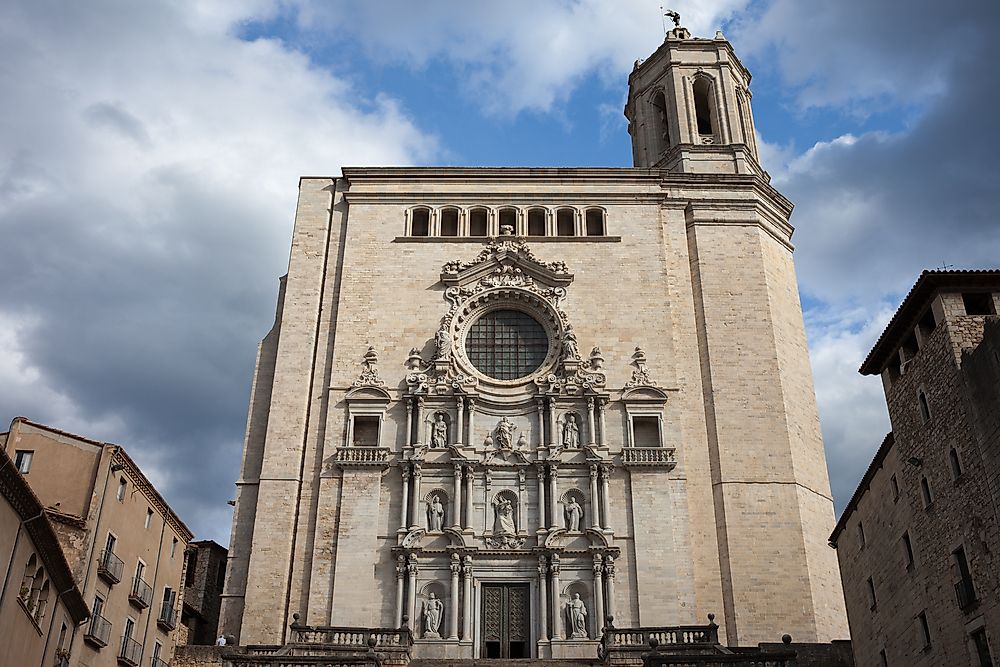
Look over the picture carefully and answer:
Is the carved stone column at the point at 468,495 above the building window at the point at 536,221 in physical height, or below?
below

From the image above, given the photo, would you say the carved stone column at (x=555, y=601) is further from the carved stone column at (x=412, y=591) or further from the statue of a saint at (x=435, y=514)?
the carved stone column at (x=412, y=591)

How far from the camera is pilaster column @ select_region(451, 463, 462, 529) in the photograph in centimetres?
2796

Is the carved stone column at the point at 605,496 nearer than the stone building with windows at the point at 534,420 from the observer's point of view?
No

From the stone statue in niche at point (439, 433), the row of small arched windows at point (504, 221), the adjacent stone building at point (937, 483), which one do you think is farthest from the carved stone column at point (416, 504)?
the adjacent stone building at point (937, 483)

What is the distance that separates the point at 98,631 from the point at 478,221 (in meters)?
18.2

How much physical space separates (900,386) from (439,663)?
12.3 meters

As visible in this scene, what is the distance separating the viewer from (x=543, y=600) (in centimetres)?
2688

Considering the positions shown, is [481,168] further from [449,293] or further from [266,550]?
[266,550]

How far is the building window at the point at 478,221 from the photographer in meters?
34.3

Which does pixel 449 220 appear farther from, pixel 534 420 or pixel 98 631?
pixel 98 631

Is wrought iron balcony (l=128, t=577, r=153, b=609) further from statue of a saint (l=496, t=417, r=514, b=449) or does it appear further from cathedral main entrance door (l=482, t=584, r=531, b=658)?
statue of a saint (l=496, t=417, r=514, b=449)

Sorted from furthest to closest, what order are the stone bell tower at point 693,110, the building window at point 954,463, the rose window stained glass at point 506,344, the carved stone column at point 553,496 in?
the stone bell tower at point 693,110
the rose window stained glass at point 506,344
the carved stone column at point 553,496
the building window at point 954,463

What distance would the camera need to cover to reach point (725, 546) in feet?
92.5

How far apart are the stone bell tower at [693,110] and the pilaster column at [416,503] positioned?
15901mm
